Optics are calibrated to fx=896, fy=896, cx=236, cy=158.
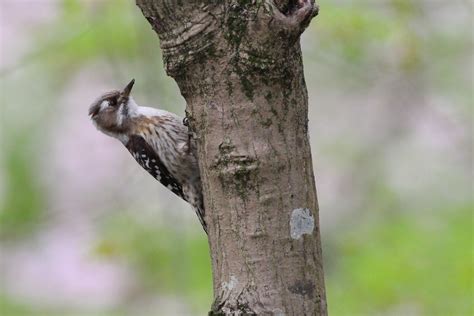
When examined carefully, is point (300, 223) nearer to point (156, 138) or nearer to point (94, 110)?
point (156, 138)

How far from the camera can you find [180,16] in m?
3.00

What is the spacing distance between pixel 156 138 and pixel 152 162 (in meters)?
0.16

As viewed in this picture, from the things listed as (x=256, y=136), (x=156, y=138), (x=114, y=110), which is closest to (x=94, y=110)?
→ (x=114, y=110)

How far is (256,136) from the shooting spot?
118 inches

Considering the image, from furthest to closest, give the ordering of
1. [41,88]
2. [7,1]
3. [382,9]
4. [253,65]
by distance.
→ [7,1] → [41,88] → [382,9] → [253,65]

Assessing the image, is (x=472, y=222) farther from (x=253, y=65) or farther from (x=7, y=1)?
(x=7, y=1)

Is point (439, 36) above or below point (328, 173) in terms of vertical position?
above

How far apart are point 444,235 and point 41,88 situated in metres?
4.11

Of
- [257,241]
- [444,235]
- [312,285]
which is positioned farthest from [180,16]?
[444,235]

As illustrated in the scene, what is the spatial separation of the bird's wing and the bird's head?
0.16 meters

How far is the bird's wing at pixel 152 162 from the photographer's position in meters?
5.71

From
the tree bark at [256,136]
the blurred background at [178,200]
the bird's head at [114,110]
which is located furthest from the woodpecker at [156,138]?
the tree bark at [256,136]

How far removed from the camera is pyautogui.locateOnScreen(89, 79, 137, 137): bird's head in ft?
19.9

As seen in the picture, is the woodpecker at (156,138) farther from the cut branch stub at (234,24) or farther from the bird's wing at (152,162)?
the cut branch stub at (234,24)
